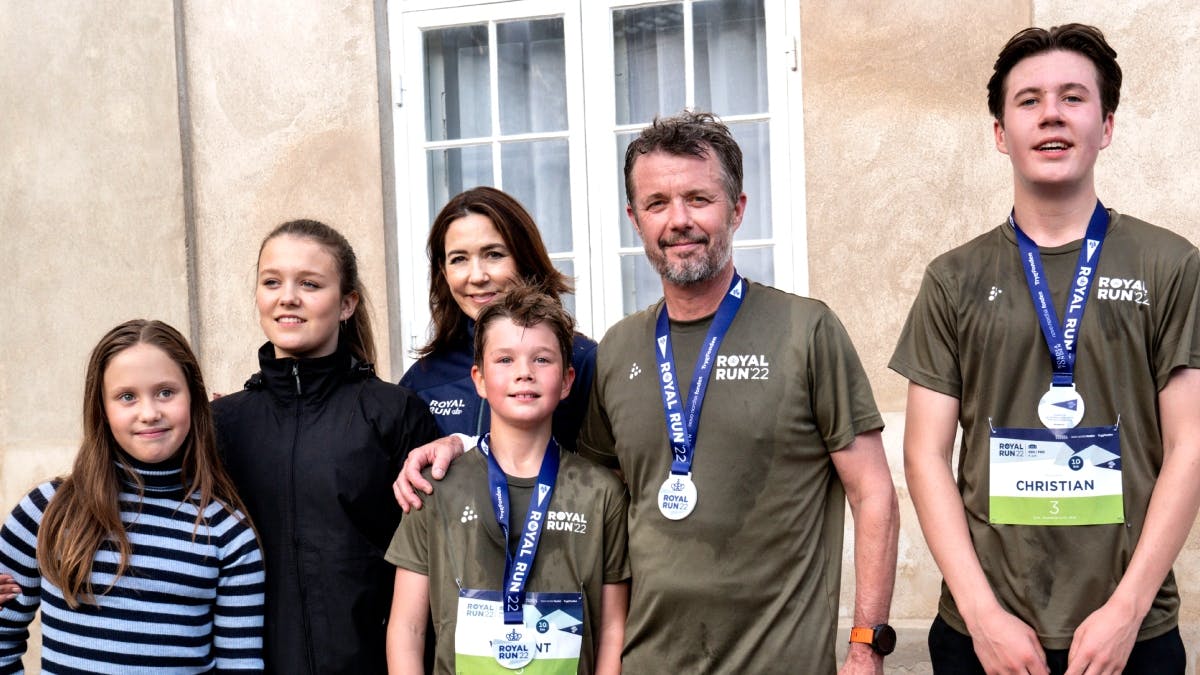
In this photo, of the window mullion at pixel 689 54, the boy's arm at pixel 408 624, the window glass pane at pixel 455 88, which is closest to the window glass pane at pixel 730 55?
the window mullion at pixel 689 54

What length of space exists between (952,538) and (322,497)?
150cm

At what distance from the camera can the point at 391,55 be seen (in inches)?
232

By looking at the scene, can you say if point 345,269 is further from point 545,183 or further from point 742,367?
point 545,183

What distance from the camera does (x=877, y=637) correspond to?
2.65 meters

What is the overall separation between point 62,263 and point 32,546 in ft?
11.2

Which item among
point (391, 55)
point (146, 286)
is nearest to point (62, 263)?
point (146, 286)

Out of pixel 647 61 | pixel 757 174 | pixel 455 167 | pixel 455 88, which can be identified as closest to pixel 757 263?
pixel 757 174

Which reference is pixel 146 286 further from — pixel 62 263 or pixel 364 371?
pixel 364 371

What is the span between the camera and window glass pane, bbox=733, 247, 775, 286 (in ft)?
18.4

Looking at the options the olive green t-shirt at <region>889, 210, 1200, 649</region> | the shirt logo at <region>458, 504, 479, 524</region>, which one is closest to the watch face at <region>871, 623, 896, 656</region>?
the olive green t-shirt at <region>889, 210, 1200, 649</region>

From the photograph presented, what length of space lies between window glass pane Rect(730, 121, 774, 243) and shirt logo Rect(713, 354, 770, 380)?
9.52 ft

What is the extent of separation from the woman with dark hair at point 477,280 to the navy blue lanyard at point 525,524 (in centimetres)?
38

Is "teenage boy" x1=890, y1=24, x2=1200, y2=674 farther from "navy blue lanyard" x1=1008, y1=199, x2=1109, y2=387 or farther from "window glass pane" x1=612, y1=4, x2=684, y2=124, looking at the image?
"window glass pane" x1=612, y1=4, x2=684, y2=124

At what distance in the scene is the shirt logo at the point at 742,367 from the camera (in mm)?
2756
